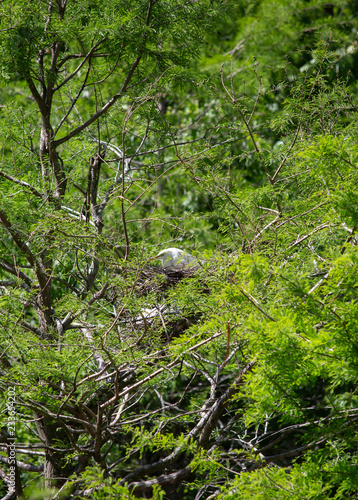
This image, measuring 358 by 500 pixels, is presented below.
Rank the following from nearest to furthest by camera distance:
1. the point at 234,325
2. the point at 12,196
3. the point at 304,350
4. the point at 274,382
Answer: the point at 304,350, the point at 274,382, the point at 234,325, the point at 12,196

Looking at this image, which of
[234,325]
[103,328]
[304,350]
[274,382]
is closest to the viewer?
[304,350]

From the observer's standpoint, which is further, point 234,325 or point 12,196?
point 12,196

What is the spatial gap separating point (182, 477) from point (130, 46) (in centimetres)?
309

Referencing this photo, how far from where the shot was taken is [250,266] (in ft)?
6.77

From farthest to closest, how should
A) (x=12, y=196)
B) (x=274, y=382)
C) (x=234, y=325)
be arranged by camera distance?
(x=12, y=196) < (x=234, y=325) < (x=274, y=382)

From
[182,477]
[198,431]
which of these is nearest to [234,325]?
[198,431]

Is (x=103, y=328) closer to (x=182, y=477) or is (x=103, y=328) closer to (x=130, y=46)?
(x=182, y=477)

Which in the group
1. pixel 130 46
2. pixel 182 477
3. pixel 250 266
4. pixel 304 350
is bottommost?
pixel 182 477

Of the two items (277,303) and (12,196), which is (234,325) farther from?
(12,196)

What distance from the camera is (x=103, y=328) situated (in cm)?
299

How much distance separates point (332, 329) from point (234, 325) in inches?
20.4

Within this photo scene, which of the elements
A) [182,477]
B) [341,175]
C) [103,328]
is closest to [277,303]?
[341,175]

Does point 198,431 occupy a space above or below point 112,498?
below

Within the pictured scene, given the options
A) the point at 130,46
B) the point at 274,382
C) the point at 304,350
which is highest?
the point at 130,46
